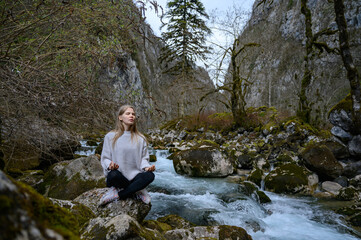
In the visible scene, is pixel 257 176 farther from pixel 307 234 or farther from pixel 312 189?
pixel 307 234

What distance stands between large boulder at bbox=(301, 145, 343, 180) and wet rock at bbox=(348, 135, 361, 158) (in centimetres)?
111

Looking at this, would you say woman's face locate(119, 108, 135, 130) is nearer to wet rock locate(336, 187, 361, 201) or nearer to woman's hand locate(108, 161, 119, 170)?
woman's hand locate(108, 161, 119, 170)

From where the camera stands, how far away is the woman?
269 cm

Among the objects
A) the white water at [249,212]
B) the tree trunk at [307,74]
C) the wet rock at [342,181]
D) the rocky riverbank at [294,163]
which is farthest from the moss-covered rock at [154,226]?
the tree trunk at [307,74]

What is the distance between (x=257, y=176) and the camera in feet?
21.6

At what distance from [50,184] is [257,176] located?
576 cm

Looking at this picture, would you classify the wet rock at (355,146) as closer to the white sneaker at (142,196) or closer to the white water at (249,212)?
the white water at (249,212)

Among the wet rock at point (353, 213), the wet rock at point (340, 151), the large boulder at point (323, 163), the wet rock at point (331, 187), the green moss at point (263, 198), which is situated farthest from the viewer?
the wet rock at point (340, 151)

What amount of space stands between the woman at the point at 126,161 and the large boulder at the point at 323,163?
578 centimetres

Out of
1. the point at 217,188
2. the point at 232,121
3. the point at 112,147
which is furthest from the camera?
the point at 232,121

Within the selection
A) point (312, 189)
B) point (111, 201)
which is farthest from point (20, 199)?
point (312, 189)

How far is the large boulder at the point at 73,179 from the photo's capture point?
4.54 meters

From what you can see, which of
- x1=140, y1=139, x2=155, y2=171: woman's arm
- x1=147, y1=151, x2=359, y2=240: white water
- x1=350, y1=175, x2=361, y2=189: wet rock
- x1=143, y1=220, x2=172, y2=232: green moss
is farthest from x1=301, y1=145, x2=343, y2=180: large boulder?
x1=140, y1=139, x2=155, y2=171: woman's arm

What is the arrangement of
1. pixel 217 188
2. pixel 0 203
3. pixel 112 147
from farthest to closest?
pixel 217 188
pixel 112 147
pixel 0 203
